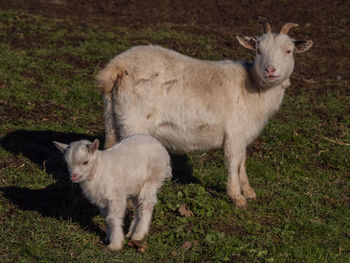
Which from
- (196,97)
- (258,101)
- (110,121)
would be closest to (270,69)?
(258,101)

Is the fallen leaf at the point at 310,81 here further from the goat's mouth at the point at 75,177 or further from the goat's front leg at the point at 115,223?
the goat's mouth at the point at 75,177

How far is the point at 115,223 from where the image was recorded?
561 cm

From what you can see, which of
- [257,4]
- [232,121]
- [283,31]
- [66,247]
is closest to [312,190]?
[232,121]

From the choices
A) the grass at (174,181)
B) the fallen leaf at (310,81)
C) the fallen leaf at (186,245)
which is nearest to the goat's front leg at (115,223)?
the grass at (174,181)

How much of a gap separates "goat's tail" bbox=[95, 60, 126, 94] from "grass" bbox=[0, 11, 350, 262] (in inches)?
55.9

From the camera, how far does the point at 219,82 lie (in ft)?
23.6

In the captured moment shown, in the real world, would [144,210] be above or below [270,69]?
below

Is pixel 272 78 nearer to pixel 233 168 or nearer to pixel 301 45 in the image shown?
pixel 301 45

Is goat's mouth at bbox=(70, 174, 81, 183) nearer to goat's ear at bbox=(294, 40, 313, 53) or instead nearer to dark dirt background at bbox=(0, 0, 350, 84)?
goat's ear at bbox=(294, 40, 313, 53)

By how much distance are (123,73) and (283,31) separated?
7.25 ft

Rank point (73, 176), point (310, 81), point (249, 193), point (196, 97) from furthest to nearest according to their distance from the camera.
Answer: point (310, 81) < point (249, 193) < point (196, 97) < point (73, 176)

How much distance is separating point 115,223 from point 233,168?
2.17 metres

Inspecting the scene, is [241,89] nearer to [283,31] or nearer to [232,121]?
[232,121]

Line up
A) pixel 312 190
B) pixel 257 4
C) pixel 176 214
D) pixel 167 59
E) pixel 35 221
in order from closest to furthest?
pixel 35 221 < pixel 176 214 < pixel 167 59 < pixel 312 190 < pixel 257 4
